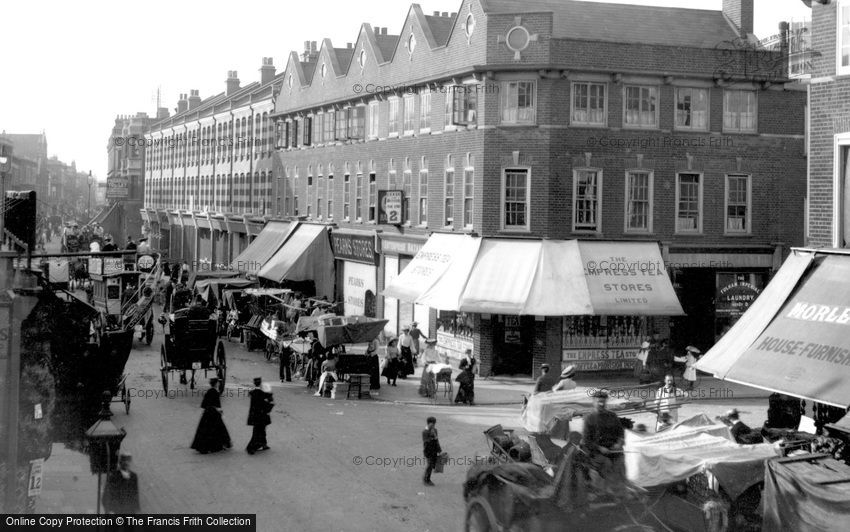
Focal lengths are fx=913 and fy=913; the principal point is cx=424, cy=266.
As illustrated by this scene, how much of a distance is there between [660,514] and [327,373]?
1346cm

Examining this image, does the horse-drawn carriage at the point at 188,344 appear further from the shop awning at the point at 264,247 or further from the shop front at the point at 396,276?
the shop awning at the point at 264,247

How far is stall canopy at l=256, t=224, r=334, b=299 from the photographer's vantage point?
39.9 m

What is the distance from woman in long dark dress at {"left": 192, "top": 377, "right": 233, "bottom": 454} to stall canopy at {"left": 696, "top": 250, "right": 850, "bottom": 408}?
885 cm

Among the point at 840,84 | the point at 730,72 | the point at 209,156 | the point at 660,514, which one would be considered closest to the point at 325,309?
the point at 730,72

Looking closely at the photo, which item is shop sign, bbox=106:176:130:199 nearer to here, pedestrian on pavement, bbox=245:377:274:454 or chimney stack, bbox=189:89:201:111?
chimney stack, bbox=189:89:201:111

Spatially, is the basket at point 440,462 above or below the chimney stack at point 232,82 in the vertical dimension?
below

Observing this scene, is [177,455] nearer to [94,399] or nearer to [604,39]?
[94,399]

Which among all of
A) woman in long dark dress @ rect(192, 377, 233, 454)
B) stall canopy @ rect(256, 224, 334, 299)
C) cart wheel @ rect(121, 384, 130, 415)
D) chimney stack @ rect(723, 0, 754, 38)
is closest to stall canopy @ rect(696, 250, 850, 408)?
woman in long dark dress @ rect(192, 377, 233, 454)

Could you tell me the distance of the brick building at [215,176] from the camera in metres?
53.2

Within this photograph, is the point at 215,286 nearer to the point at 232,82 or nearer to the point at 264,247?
the point at 264,247

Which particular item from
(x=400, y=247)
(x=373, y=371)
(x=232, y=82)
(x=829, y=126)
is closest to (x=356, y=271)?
(x=400, y=247)

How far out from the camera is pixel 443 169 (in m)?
30.2

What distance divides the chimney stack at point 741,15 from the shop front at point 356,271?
1547 centimetres

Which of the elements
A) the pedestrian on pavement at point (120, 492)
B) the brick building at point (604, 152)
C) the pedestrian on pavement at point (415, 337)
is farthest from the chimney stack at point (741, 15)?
the pedestrian on pavement at point (120, 492)
